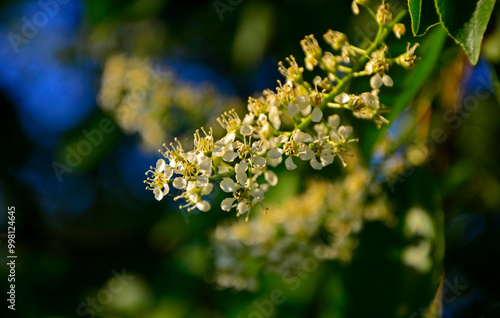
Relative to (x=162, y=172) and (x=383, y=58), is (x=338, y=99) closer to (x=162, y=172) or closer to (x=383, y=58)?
(x=383, y=58)

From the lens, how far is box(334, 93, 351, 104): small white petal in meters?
1.05

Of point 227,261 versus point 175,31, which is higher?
point 175,31

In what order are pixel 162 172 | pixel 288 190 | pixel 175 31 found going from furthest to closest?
pixel 175 31, pixel 288 190, pixel 162 172

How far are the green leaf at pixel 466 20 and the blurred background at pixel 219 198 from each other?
1.27 ft

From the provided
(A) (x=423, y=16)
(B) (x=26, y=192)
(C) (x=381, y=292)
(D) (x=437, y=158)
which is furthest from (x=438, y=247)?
(B) (x=26, y=192)

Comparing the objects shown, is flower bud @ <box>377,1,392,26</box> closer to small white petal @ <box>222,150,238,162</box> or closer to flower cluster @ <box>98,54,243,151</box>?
small white petal @ <box>222,150,238,162</box>

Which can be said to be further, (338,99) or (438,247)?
(438,247)

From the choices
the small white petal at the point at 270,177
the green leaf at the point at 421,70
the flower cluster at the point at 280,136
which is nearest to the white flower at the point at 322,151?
the flower cluster at the point at 280,136

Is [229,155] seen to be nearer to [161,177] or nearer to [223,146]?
[223,146]

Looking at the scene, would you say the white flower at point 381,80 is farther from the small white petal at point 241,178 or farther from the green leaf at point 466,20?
the small white petal at point 241,178

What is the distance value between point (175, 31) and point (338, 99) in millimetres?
2088

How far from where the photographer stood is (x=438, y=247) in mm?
1440

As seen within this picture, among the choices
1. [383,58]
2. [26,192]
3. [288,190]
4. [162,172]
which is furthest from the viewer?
[26,192]

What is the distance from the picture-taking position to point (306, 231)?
179cm
